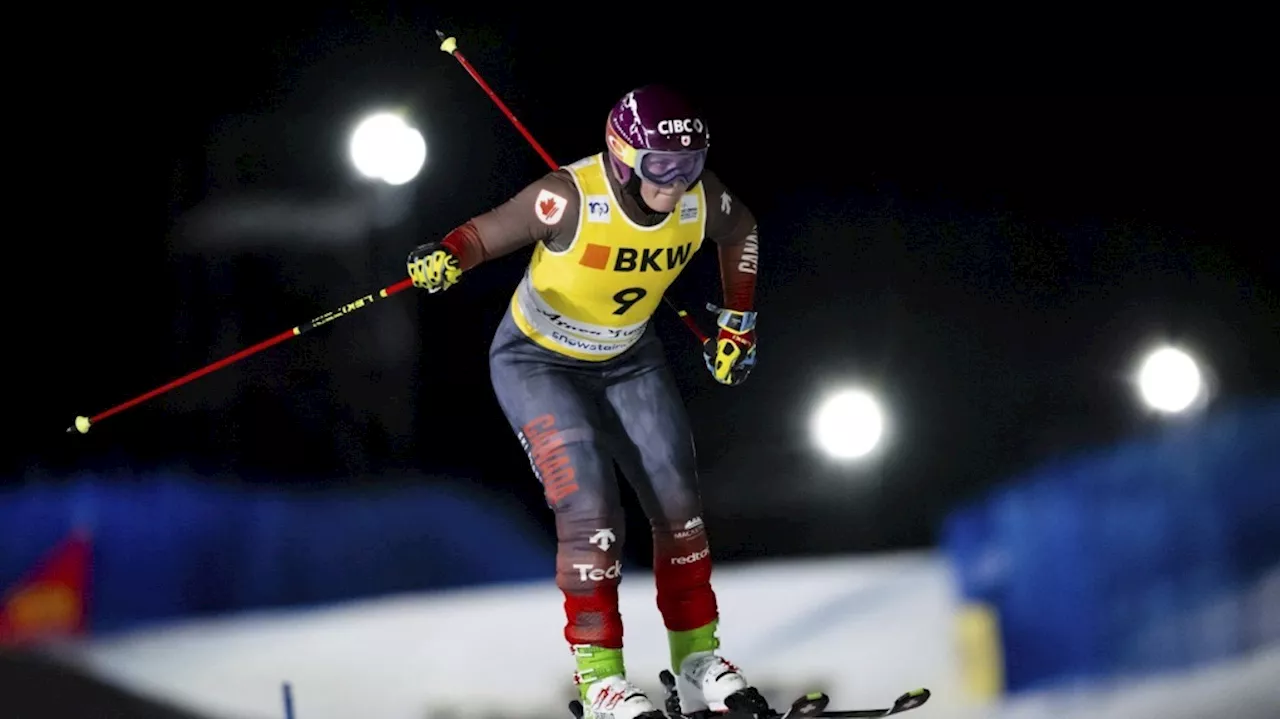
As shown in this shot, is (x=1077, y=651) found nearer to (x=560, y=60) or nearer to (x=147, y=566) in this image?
(x=560, y=60)

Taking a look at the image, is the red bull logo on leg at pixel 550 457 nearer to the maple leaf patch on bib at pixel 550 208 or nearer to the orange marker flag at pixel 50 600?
the maple leaf patch on bib at pixel 550 208

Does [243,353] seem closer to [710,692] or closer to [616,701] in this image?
[616,701]

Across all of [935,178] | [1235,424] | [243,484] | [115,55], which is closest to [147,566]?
[243,484]

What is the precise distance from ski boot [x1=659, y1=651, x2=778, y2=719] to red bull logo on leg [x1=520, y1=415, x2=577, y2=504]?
0.52 meters

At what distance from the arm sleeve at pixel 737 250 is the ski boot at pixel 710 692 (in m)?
0.87

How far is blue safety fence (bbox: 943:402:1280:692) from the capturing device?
402 centimetres

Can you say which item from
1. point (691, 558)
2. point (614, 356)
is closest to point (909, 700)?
point (691, 558)

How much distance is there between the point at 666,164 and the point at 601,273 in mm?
299

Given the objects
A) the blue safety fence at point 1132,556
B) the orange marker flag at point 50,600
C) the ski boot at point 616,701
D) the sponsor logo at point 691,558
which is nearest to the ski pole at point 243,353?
the orange marker flag at point 50,600

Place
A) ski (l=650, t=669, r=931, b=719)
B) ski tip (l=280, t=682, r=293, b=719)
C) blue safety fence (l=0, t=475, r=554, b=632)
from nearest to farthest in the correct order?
ski (l=650, t=669, r=931, b=719) → ski tip (l=280, t=682, r=293, b=719) → blue safety fence (l=0, t=475, r=554, b=632)

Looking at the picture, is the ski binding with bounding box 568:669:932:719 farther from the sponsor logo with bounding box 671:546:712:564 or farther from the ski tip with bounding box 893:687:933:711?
the sponsor logo with bounding box 671:546:712:564

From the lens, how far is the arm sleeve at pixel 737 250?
318cm

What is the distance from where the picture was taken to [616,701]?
2830 mm

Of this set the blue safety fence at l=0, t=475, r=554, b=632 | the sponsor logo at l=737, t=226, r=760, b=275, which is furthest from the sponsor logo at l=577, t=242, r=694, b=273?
the blue safety fence at l=0, t=475, r=554, b=632
